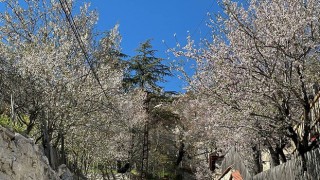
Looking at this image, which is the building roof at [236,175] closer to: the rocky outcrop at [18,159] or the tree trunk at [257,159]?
the tree trunk at [257,159]

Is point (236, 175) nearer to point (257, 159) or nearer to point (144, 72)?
point (257, 159)

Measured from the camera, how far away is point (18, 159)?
7414 millimetres

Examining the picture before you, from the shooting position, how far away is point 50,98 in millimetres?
13133

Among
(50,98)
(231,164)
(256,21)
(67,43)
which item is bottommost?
(231,164)

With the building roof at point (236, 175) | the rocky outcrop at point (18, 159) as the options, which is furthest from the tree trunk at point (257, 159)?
the rocky outcrop at point (18, 159)

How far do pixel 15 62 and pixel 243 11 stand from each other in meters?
7.77

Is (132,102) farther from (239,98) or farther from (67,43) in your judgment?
(239,98)

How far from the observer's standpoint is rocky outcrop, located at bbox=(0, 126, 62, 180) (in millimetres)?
6824

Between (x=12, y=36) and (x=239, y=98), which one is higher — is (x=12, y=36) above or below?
above

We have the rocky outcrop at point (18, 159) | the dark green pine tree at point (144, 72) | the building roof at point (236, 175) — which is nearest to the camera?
the rocky outcrop at point (18, 159)

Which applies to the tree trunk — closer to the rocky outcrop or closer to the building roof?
the building roof

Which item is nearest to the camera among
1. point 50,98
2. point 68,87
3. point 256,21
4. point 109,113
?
point 256,21

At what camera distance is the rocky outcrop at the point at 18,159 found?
22.4 ft

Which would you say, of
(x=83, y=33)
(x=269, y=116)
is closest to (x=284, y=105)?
(x=269, y=116)
